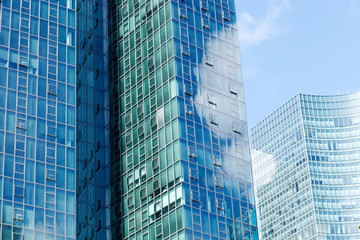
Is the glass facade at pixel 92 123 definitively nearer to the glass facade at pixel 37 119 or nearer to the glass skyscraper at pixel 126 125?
the glass skyscraper at pixel 126 125

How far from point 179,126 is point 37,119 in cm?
1717

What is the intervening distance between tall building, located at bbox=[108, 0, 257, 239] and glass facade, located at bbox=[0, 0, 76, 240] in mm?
10164

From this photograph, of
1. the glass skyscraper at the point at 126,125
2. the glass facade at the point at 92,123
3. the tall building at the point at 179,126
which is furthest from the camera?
the glass facade at the point at 92,123

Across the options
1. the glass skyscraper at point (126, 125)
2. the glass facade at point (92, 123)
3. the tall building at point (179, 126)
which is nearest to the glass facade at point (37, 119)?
the glass skyscraper at point (126, 125)

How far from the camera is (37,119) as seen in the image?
9419cm

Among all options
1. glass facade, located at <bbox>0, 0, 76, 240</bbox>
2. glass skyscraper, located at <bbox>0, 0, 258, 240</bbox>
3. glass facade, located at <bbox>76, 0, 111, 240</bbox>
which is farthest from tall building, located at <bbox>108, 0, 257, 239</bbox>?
glass facade, located at <bbox>0, 0, 76, 240</bbox>

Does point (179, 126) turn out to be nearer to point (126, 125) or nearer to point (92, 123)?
point (126, 125)

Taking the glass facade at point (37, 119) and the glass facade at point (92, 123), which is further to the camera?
the glass facade at point (92, 123)

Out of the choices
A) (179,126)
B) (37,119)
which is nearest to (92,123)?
(37,119)

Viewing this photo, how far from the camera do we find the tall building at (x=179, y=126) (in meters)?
94.4

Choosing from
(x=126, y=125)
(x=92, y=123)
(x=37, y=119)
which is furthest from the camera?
(x=92, y=123)

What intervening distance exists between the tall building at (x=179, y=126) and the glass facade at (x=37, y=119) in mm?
10164

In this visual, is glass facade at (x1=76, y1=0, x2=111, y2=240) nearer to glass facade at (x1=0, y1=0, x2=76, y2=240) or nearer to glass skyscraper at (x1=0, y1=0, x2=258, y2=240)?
glass skyscraper at (x1=0, y1=0, x2=258, y2=240)

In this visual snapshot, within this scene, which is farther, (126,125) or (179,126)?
(126,125)
